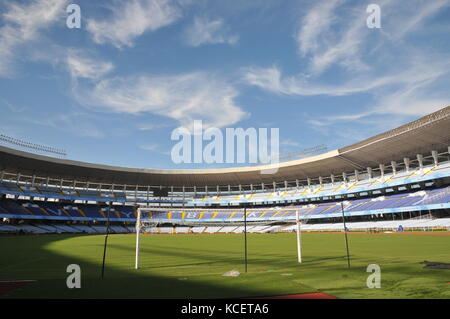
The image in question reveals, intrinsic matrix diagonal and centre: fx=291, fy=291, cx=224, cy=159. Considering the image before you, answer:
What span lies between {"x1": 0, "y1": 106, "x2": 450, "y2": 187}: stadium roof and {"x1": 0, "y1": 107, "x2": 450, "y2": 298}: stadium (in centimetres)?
26

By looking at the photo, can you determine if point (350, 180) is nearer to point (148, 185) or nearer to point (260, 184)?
point (260, 184)

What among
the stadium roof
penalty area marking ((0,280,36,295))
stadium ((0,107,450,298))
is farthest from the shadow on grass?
the stadium roof

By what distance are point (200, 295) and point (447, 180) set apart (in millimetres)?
60061

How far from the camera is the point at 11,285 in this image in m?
9.55

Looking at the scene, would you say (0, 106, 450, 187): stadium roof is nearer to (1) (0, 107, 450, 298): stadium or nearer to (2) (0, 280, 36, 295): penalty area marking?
(1) (0, 107, 450, 298): stadium

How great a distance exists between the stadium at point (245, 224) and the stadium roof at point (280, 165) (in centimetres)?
26

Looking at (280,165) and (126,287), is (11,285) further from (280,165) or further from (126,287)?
(280,165)

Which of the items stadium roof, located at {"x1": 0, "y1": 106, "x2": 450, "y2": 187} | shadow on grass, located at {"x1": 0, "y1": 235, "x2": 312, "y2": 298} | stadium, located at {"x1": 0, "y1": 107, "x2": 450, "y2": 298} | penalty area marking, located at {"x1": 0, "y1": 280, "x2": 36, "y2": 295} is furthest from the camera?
stadium roof, located at {"x1": 0, "y1": 106, "x2": 450, "y2": 187}

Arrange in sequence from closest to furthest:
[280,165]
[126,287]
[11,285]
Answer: [126,287]
[11,285]
[280,165]

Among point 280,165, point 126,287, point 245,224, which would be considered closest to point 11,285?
point 126,287

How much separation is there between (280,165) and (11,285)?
203 feet

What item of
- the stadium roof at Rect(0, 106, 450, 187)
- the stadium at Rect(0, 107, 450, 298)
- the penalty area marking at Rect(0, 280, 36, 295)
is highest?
the stadium roof at Rect(0, 106, 450, 187)

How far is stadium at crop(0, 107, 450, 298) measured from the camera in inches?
372
